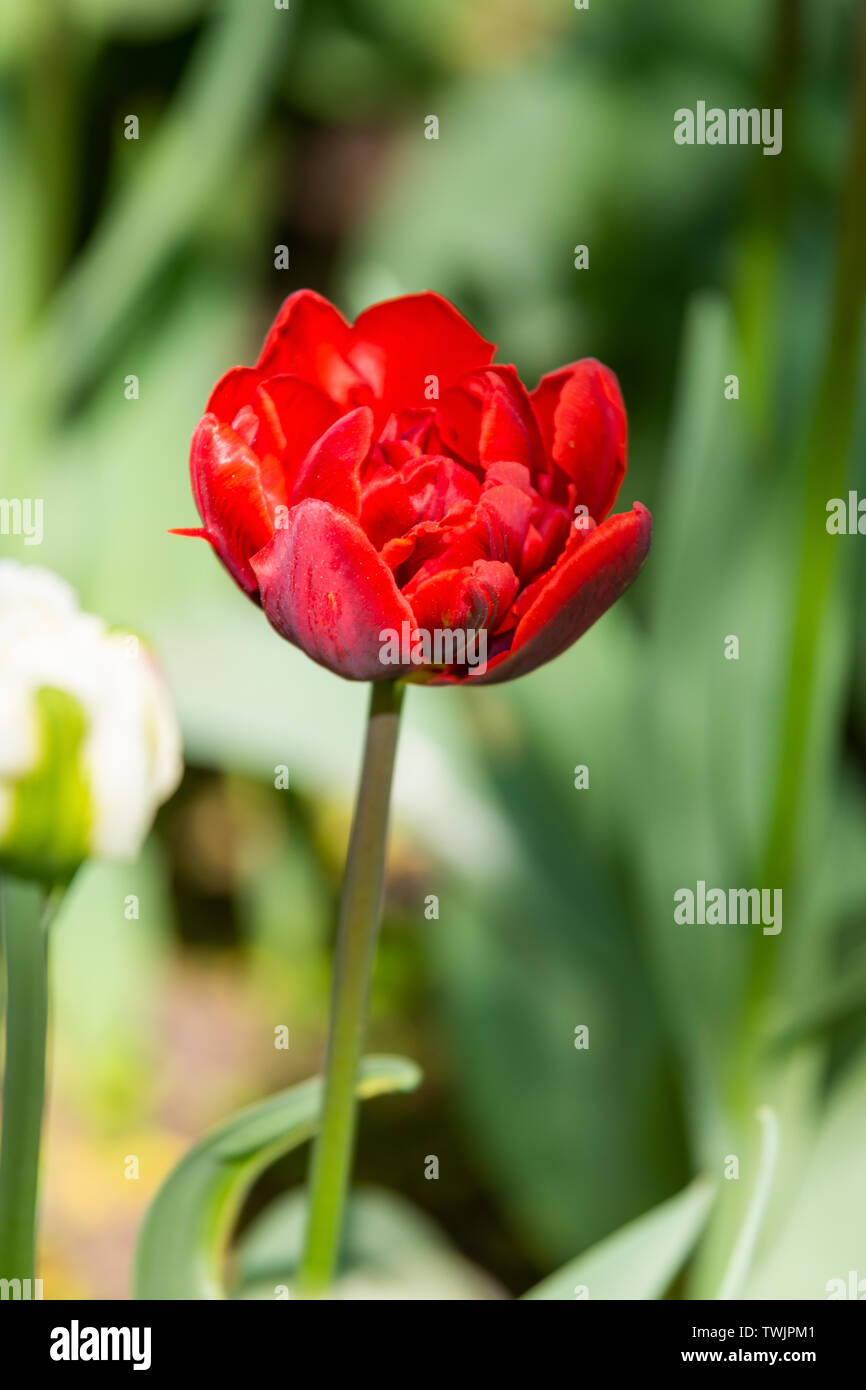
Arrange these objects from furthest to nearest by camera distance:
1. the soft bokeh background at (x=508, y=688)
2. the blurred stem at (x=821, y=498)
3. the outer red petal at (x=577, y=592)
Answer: the soft bokeh background at (x=508, y=688)
the blurred stem at (x=821, y=498)
the outer red petal at (x=577, y=592)

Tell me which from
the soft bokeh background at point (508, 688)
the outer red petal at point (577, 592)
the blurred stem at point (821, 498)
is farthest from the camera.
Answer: the soft bokeh background at point (508, 688)

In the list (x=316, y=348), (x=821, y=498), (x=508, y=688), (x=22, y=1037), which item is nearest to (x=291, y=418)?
(x=316, y=348)

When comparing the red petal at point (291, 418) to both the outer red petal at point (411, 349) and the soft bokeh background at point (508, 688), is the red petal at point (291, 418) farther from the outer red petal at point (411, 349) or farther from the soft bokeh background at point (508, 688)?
the soft bokeh background at point (508, 688)

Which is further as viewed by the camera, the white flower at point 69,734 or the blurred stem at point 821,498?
the blurred stem at point 821,498

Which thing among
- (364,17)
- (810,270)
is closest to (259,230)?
(364,17)

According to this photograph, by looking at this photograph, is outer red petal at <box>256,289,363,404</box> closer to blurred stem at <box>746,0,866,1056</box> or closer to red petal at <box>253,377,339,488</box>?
red petal at <box>253,377,339,488</box>

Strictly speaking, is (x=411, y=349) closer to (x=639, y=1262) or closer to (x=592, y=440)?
(x=592, y=440)

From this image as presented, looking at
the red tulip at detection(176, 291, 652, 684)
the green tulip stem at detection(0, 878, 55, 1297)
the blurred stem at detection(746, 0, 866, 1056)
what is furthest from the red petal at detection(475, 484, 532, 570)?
the blurred stem at detection(746, 0, 866, 1056)

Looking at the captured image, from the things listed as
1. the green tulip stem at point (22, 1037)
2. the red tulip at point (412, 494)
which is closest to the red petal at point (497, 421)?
the red tulip at point (412, 494)
